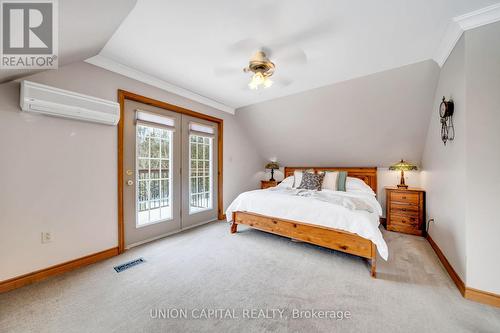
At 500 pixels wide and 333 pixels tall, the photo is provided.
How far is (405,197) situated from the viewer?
3234 millimetres

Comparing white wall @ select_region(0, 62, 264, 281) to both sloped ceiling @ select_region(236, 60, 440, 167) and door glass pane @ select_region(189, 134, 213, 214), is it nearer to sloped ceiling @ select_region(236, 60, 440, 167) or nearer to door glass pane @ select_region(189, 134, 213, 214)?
door glass pane @ select_region(189, 134, 213, 214)

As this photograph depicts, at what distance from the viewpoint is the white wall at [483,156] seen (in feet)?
5.08

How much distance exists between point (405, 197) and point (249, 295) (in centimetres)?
319

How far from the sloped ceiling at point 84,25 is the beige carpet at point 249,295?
6.35 ft

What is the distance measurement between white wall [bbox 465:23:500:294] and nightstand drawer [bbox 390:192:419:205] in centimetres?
174

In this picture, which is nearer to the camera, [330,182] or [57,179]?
[57,179]

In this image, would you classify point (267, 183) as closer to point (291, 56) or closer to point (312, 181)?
point (312, 181)

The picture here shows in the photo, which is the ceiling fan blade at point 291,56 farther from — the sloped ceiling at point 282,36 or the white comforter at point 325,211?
the white comforter at point 325,211

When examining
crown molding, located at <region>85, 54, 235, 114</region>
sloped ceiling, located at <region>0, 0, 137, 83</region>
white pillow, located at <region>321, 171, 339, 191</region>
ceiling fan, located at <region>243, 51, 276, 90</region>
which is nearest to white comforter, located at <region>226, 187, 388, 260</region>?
white pillow, located at <region>321, 171, 339, 191</region>

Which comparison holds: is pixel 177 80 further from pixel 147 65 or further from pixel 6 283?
pixel 6 283

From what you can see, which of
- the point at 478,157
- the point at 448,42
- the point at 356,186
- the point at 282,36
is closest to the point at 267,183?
the point at 356,186

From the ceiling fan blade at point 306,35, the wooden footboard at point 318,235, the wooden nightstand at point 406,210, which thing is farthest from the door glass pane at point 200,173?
the wooden nightstand at point 406,210

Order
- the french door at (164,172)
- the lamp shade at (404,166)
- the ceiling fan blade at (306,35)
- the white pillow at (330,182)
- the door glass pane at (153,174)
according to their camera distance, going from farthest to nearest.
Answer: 1. the white pillow at (330,182)
2. the lamp shade at (404,166)
3. the door glass pane at (153,174)
4. the french door at (164,172)
5. the ceiling fan blade at (306,35)

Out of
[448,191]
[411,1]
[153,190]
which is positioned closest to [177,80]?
[153,190]
